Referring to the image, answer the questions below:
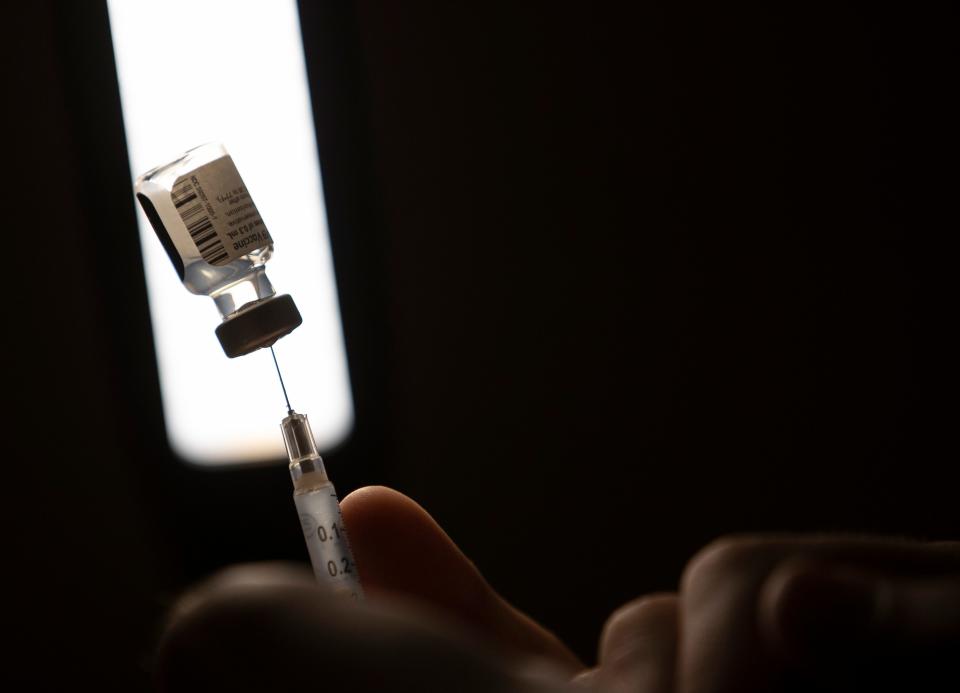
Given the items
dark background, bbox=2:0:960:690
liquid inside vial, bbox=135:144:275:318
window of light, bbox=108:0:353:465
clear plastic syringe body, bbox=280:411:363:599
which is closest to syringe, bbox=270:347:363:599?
clear plastic syringe body, bbox=280:411:363:599

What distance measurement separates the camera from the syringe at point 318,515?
2.14 feet

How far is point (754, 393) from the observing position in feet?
7.16

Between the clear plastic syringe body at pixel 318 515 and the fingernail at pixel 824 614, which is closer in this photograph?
the fingernail at pixel 824 614

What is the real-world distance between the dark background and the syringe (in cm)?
132

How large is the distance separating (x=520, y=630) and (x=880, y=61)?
185 cm

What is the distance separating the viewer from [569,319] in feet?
7.06

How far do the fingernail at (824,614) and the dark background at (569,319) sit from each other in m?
1.69

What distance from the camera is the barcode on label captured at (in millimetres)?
A: 718

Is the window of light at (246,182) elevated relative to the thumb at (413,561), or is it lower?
elevated

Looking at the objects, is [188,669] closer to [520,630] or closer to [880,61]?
[520,630]

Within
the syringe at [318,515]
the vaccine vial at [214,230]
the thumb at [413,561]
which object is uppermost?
the vaccine vial at [214,230]

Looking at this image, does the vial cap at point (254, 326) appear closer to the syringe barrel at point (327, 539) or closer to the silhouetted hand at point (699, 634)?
the syringe barrel at point (327, 539)

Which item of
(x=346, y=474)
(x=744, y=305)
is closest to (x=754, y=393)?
(x=744, y=305)

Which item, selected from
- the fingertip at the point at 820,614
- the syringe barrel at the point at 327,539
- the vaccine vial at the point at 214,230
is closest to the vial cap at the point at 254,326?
the vaccine vial at the point at 214,230
